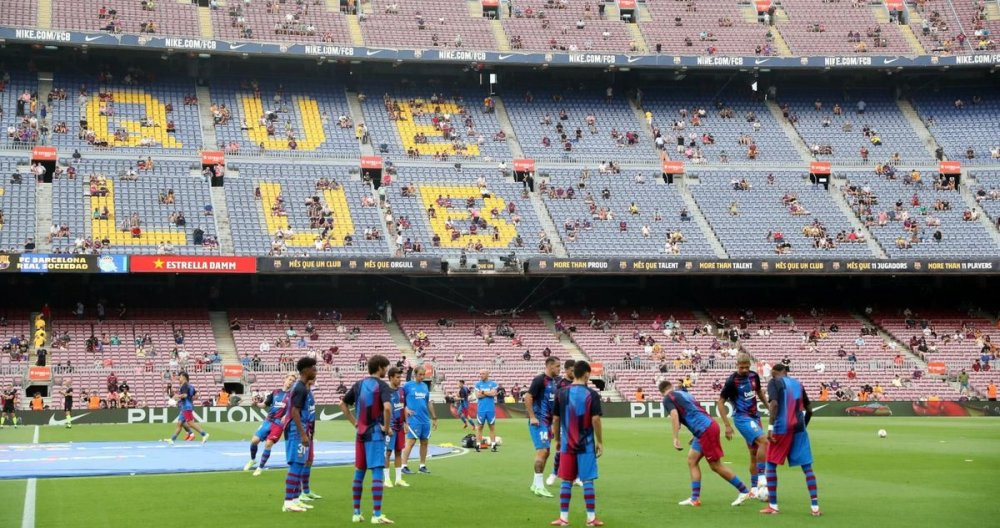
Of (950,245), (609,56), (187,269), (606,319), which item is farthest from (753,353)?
(187,269)

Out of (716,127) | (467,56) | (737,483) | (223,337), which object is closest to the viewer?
(737,483)

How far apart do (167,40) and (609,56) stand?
25.0 m

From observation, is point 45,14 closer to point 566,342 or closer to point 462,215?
point 462,215

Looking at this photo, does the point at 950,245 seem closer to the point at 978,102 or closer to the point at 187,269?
the point at 978,102

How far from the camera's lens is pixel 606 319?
60.0m

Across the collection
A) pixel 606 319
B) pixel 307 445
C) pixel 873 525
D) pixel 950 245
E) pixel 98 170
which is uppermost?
pixel 98 170

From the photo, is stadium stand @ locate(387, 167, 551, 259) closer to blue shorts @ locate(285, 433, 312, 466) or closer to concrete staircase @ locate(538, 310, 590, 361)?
concrete staircase @ locate(538, 310, 590, 361)

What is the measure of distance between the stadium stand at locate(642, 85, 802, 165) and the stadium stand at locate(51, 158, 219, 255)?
89.8 ft

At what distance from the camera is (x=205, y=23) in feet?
221

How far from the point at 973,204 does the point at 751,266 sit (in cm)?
1563

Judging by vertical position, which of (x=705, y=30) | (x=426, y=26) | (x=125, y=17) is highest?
(x=705, y=30)

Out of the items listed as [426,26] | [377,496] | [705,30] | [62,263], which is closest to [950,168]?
[705,30]

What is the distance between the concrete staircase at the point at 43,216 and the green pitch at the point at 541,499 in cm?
3068

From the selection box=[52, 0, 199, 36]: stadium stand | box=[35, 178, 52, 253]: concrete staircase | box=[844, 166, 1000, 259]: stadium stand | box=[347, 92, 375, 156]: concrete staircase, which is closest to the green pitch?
box=[35, 178, 52, 253]: concrete staircase
